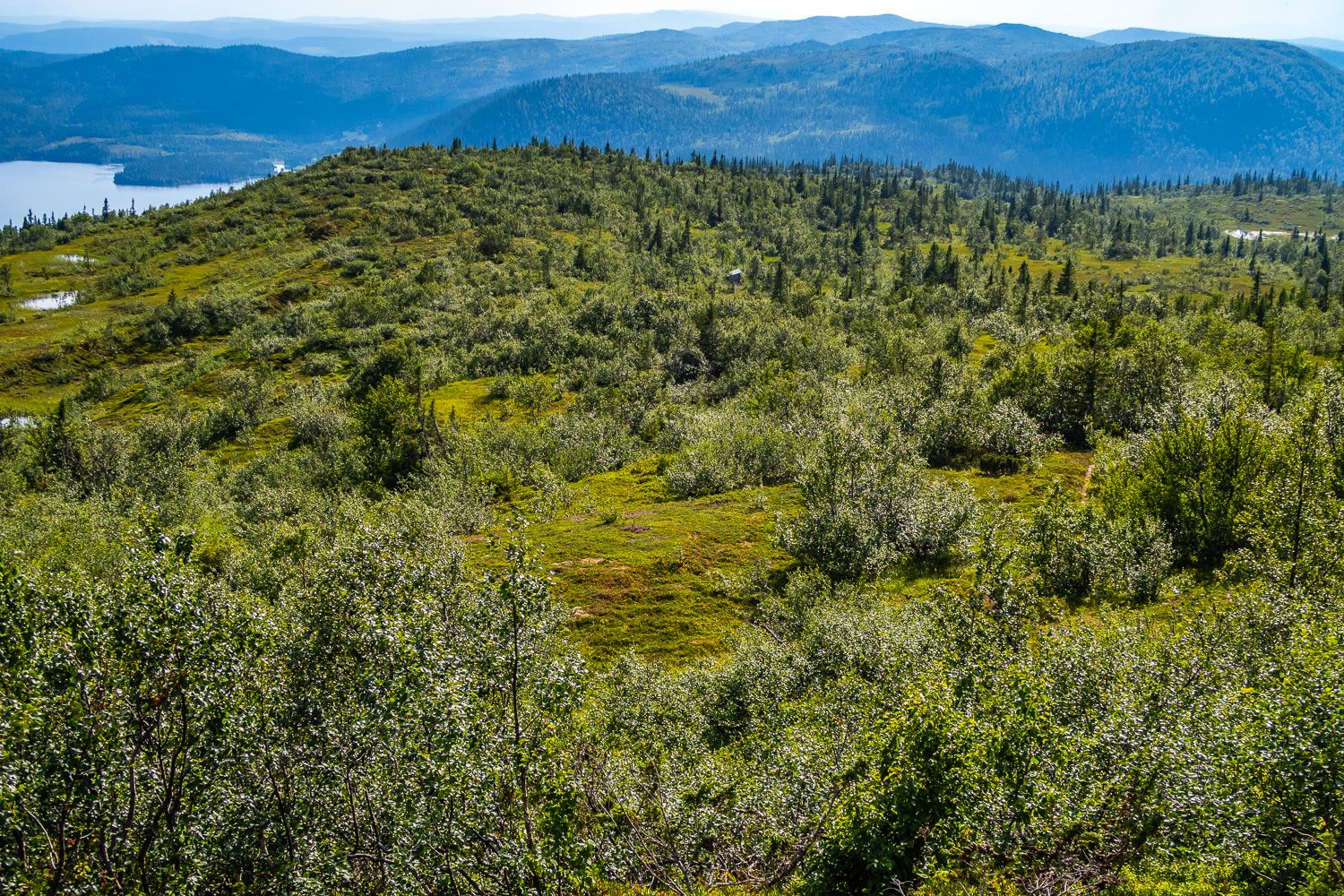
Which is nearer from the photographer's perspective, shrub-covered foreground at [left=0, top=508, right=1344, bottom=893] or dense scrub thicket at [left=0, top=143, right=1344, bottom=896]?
shrub-covered foreground at [left=0, top=508, right=1344, bottom=893]

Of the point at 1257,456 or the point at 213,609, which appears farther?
the point at 1257,456

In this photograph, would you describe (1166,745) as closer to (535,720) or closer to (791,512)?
(535,720)

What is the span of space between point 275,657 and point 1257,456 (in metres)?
59.8

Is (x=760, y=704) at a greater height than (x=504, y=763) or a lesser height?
lesser

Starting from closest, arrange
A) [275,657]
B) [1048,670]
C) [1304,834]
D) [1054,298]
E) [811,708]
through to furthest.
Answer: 1. [1304,834]
2. [275,657]
3. [1048,670]
4. [811,708]
5. [1054,298]

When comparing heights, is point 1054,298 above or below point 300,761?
above

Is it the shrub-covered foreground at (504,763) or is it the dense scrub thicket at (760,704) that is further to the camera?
the dense scrub thicket at (760,704)

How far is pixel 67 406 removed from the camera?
5290 inches

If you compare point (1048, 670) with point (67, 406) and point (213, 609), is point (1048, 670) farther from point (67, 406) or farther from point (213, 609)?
point (67, 406)

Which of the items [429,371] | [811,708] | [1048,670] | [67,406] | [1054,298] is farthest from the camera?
[1054,298]

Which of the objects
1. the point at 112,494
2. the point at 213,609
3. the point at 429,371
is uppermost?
the point at 213,609

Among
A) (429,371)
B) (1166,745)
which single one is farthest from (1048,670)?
(429,371)

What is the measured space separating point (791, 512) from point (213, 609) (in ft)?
193

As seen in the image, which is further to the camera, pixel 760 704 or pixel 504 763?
pixel 760 704
